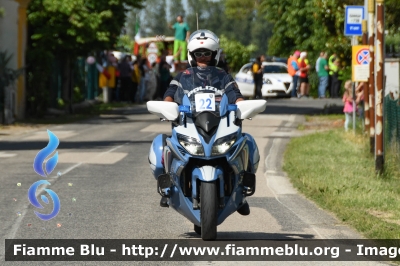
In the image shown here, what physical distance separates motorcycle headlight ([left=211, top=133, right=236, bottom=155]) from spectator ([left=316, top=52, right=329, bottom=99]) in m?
30.6

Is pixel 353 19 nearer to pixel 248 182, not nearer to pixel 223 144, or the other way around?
pixel 248 182

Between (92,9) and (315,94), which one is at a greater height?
(92,9)

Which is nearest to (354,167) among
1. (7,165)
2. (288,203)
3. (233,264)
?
(288,203)

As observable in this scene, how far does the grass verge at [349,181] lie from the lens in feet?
37.3

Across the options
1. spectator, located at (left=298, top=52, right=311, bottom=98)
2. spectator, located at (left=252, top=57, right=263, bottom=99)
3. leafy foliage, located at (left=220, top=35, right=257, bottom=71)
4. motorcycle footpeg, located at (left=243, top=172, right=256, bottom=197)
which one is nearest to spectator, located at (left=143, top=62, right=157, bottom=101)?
spectator, located at (left=252, top=57, right=263, bottom=99)

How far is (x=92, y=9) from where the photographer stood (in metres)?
35.6

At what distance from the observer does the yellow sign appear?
65.4ft

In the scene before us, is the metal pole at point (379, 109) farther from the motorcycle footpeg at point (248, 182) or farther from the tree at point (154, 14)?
the tree at point (154, 14)

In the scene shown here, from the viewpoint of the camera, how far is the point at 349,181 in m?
15.0

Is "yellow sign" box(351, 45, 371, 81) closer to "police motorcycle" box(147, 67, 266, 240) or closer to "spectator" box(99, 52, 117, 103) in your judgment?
"police motorcycle" box(147, 67, 266, 240)

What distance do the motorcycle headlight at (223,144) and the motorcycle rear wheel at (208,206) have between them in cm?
28

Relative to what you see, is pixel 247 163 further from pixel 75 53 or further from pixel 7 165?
pixel 75 53

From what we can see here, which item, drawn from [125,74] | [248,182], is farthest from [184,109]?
[125,74]

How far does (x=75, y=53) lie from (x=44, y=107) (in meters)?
2.52
